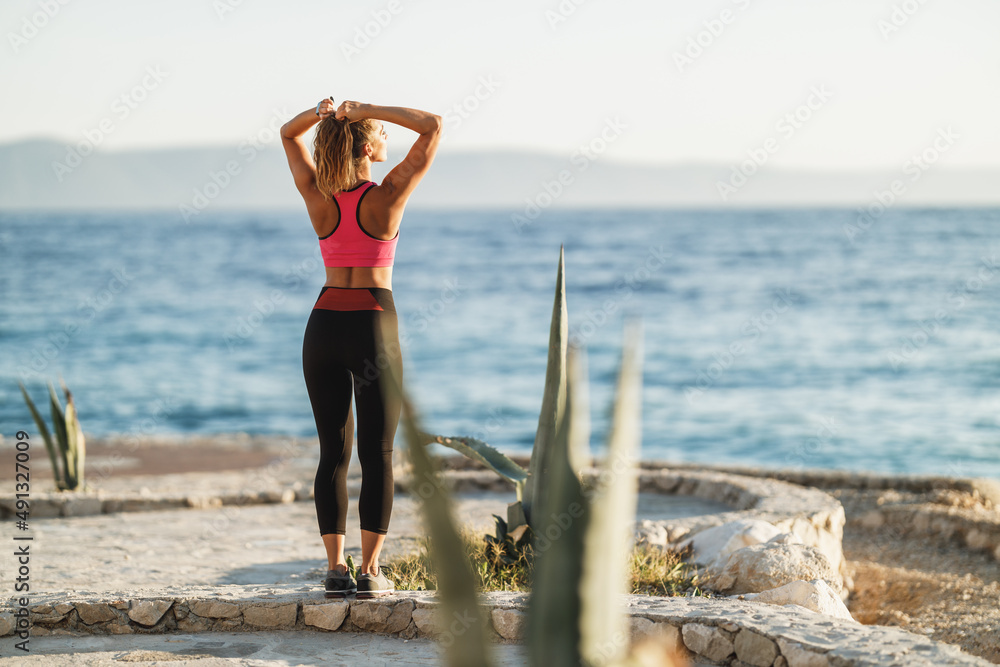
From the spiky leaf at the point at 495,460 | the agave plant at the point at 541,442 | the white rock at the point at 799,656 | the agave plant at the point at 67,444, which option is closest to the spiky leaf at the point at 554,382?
the agave plant at the point at 541,442

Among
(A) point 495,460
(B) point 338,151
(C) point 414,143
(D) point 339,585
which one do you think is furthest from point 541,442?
(B) point 338,151

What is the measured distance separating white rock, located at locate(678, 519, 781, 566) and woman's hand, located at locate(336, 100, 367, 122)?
2899 millimetres

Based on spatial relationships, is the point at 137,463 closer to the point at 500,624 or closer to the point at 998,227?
the point at 500,624

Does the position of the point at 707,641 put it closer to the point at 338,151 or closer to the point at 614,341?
the point at 338,151

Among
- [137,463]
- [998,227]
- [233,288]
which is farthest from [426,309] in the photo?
[998,227]

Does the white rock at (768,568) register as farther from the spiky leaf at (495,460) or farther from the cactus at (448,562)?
the cactus at (448,562)

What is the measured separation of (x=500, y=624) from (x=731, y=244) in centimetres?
4286

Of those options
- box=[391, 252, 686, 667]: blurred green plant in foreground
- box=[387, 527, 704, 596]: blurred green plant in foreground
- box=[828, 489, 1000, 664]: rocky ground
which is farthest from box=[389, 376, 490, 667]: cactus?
box=[828, 489, 1000, 664]: rocky ground

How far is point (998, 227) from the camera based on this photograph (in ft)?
151

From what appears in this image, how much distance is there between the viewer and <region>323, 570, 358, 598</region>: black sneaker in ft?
11.3

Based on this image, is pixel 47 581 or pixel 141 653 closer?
pixel 141 653

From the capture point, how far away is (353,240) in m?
3.33

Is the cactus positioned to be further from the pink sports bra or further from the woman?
the pink sports bra

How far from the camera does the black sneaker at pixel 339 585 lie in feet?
11.3
